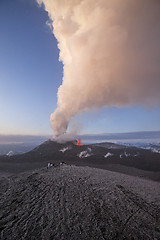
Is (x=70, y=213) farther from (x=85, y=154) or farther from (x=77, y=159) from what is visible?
(x=85, y=154)

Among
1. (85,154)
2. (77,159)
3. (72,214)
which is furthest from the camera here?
(85,154)

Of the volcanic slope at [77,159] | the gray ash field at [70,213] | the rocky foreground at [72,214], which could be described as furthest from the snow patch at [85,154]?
the rocky foreground at [72,214]

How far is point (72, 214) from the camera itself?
5.14 metres

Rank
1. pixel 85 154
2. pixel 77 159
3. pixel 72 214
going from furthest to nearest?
pixel 85 154 → pixel 77 159 → pixel 72 214

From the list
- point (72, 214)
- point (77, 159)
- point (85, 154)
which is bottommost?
point (77, 159)

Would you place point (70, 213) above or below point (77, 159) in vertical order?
above

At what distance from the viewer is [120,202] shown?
6.54 m

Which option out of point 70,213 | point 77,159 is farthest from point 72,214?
point 77,159

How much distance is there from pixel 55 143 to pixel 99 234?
138 ft

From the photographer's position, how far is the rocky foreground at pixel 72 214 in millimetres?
4160

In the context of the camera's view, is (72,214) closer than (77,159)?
Yes

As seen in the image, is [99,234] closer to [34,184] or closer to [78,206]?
[78,206]

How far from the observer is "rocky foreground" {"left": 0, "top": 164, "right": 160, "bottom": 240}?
164 inches

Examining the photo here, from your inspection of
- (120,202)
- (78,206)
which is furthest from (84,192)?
(120,202)
